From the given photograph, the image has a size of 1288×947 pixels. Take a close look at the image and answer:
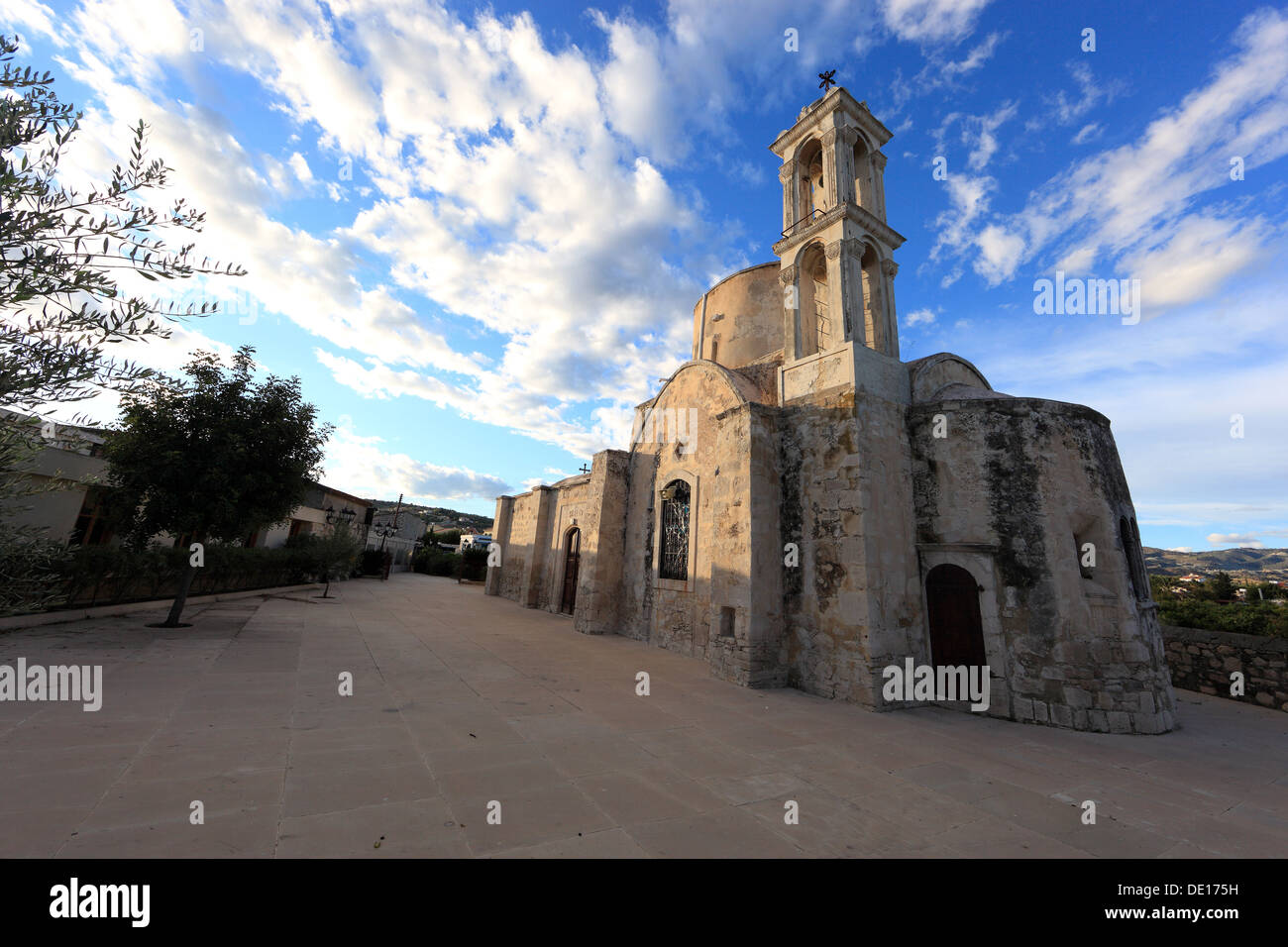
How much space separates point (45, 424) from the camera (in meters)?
4.29

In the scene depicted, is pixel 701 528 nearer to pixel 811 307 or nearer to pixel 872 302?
pixel 811 307

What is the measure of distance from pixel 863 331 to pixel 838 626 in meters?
5.68

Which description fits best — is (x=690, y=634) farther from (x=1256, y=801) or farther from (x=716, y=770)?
(x=1256, y=801)

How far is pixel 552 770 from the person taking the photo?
4035 mm

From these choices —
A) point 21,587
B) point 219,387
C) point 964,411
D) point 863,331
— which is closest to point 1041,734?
point 964,411

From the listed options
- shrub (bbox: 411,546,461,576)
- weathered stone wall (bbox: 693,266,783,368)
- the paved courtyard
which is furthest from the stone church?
shrub (bbox: 411,546,461,576)

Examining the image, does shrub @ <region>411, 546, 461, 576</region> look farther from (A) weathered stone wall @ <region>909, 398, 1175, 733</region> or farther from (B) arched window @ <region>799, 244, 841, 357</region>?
(A) weathered stone wall @ <region>909, 398, 1175, 733</region>

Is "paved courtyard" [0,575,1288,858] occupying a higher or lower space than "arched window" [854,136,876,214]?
lower

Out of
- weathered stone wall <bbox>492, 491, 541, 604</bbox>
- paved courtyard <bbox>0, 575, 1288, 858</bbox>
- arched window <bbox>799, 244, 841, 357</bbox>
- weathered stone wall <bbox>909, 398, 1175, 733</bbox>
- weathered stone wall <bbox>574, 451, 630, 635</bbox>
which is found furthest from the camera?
weathered stone wall <bbox>492, 491, 541, 604</bbox>

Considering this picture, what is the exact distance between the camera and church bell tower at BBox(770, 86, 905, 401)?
9.38m

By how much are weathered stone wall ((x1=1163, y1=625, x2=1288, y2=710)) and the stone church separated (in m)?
3.63

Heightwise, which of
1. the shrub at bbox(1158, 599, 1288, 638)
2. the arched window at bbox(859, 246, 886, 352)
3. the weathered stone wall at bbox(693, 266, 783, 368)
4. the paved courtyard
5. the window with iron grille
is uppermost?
the weathered stone wall at bbox(693, 266, 783, 368)

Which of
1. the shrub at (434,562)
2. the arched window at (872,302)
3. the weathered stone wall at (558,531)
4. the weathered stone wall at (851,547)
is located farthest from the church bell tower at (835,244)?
the shrub at (434,562)

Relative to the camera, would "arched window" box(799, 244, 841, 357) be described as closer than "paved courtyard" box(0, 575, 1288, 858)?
No
